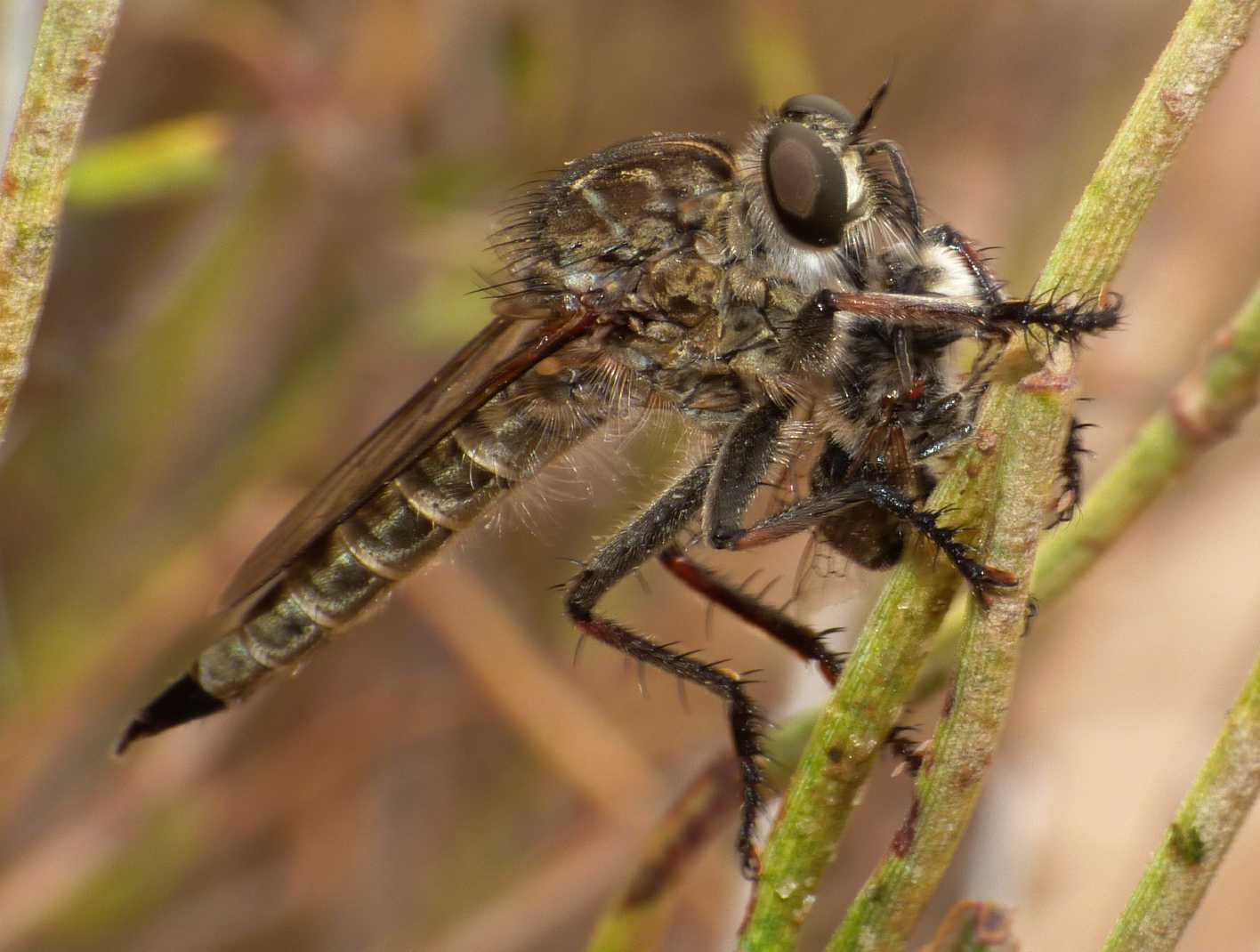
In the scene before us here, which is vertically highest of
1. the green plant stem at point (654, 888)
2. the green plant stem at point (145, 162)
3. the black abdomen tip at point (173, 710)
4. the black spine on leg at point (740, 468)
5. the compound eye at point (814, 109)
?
the green plant stem at point (145, 162)

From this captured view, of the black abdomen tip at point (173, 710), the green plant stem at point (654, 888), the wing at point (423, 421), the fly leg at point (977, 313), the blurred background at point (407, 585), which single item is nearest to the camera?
the fly leg at point (977, 313)

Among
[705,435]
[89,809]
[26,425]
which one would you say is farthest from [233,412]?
[705,435]

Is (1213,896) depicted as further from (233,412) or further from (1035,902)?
(233,412)

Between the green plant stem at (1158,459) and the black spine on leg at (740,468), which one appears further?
the black spine on leg at (740,468)

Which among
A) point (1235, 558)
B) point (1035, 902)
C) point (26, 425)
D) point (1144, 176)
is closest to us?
point (1144, 176)

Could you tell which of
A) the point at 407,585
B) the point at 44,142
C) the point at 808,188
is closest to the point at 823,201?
the point at 808,188

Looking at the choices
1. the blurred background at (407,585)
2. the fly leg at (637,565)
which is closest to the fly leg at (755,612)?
the fly leg at (637,565)

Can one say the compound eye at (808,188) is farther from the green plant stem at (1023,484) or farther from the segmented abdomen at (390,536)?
the green plant stem at (1023,484)

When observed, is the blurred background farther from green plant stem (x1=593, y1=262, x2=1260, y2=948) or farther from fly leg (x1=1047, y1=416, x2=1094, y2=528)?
green plant stem (x1=593, y1=262, x2=1260, y2=948)
